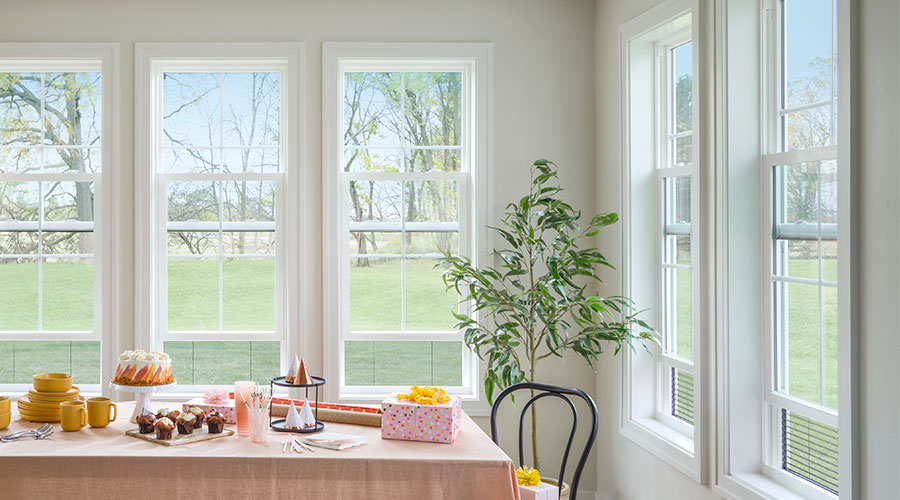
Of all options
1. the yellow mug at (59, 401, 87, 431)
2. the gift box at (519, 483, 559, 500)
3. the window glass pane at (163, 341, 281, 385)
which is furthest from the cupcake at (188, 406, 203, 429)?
the window glass pane at (163, 341, 281, 385)

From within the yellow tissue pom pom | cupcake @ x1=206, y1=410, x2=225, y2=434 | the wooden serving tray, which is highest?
the yellow tissue pom pom

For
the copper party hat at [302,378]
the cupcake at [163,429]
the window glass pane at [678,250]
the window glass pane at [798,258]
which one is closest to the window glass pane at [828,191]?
the window glass pane at [798,258]

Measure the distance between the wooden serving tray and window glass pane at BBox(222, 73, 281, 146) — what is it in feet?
6.48

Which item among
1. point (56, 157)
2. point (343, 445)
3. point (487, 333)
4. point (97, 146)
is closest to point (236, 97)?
point (97, 146)

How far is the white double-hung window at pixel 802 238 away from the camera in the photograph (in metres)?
2.44

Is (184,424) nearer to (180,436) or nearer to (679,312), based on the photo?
(180,436)

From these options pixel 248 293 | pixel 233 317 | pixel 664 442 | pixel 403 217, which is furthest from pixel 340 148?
pixel 664 442

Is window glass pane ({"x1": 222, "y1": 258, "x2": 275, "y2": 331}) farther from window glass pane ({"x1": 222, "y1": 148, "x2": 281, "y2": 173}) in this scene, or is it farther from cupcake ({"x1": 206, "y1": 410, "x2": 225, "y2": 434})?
cupcake ({"x1": 206, "y1": 410, "x2": 225, "y2": 434})

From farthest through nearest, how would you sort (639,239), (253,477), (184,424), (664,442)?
(639,239)
(664,442)
(184,424)
(253,477)

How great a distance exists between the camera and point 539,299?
362cm

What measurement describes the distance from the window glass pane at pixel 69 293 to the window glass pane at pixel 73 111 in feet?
1.94

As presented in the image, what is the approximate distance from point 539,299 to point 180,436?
1.84m

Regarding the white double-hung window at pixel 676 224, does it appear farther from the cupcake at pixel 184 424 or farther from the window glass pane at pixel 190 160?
the window glass pane at pixel 190 160

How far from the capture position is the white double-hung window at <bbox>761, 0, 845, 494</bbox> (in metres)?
2.44
